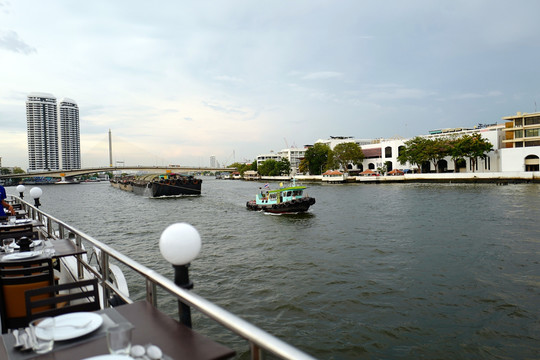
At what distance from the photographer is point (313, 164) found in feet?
345

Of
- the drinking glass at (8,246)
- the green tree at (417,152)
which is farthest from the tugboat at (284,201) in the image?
the green tree at (417,152)

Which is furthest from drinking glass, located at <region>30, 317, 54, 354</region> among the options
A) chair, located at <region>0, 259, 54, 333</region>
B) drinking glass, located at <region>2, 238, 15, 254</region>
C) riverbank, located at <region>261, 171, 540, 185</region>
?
riverbank, located at <region>261, 171, 540, 185</region>

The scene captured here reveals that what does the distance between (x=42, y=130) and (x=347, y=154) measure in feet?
444

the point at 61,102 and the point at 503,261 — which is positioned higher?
the point at 61,102

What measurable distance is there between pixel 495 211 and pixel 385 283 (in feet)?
60.8

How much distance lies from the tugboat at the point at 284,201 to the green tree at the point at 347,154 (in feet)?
209

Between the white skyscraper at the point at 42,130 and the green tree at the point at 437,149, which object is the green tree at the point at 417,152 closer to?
the green tree at the point at 437,149

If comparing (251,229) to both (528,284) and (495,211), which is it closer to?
(528,284)

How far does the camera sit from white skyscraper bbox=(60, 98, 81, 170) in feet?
527

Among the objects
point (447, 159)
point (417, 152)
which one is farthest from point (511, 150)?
point (417, 152)

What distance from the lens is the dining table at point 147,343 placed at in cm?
184

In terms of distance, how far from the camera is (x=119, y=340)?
172cm

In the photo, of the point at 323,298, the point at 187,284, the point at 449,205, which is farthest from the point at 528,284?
the point at 449,205

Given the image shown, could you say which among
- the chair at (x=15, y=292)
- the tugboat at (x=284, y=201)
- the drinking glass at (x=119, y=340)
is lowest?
the tugboat at (x=284, y=201)
